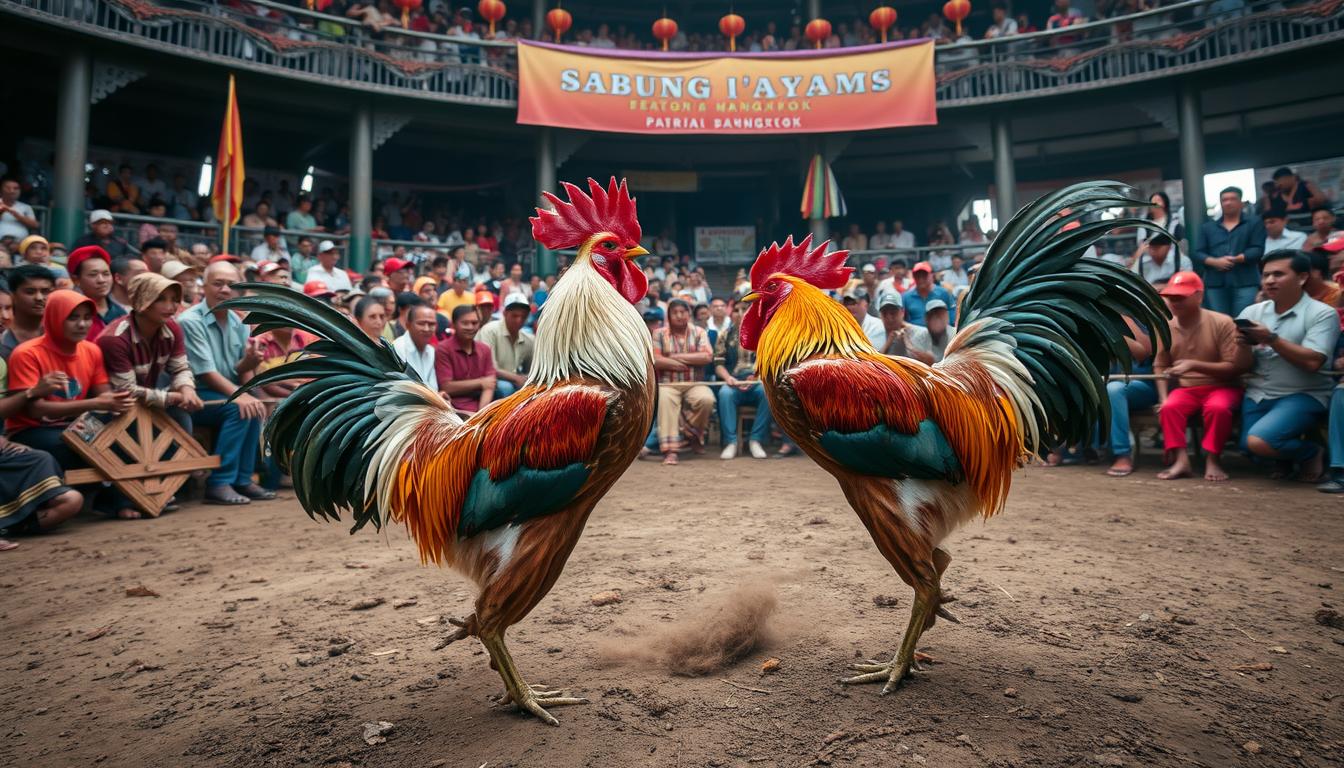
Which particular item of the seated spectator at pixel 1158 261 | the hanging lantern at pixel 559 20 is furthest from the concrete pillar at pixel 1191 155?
the hanging lantern at pixel 559 20

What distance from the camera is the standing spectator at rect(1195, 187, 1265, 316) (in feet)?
25.4

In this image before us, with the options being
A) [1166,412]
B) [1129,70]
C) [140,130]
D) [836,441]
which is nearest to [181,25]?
[140,130]

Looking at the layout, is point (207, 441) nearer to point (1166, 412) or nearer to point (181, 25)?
point (1166, 412)

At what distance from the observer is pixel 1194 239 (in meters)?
12.8

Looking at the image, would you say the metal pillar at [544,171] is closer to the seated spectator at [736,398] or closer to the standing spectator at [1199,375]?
the seated spectator at [736,398]

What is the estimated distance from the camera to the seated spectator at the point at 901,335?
6949mm

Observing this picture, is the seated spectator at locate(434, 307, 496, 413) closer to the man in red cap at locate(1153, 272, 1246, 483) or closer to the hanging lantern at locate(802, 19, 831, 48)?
the man in red cap at locate(1153, 272, 1246, 483)

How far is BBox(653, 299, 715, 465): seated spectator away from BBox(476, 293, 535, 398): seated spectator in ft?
5.00

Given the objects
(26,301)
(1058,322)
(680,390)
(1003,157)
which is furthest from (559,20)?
(1058,322)

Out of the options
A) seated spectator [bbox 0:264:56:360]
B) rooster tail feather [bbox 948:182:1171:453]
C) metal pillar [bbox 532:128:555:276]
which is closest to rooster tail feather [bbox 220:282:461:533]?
rooster tail feather [bbox 948:182:1171:453]

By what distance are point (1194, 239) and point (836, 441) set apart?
14423 mm

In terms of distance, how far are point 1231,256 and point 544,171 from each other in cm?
1215

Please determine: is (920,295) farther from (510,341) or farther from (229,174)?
(229,174)

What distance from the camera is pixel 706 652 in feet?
7.91
